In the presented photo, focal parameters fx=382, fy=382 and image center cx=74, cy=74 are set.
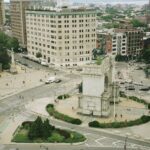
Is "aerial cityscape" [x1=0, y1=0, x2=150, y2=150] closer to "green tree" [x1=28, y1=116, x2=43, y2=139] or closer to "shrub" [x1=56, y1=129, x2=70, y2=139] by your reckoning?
"green tree" [x1=28, y1=116, x2=43, y2=139]

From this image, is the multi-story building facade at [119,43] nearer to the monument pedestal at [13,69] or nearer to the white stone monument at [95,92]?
the monument pedestal at [13,69]

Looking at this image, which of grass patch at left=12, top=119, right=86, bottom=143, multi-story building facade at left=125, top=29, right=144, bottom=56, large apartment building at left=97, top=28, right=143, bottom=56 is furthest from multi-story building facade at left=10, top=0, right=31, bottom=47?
grass patch at left=12, top=119, right=86, bottom=143

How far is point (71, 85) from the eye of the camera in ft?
405

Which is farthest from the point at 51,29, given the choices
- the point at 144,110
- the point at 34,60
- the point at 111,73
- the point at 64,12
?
the point at 144,110

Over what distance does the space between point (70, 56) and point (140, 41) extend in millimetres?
35411

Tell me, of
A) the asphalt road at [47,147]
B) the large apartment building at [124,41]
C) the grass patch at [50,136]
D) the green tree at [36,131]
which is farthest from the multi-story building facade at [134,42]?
the asphalt road at [47,147]

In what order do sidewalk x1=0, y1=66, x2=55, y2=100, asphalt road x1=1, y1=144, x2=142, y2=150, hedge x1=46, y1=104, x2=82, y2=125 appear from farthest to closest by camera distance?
sidewalk x1=0, y1=66, x2=55, y2=100, hedge x1=46, y1=104, x2=82, y2=125, asphalt road x1=1, y1=144, x2=142, y2=150

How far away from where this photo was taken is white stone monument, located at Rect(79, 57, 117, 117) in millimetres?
88062

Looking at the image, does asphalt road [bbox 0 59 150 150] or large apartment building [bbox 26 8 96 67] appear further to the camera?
large apartment building [bbox 26 8 96 67]

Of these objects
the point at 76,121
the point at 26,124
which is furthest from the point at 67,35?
the point at 26,124

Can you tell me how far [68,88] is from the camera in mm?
119625

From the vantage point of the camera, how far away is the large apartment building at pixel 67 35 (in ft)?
495

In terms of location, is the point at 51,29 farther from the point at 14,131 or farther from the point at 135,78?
the point at 14,131

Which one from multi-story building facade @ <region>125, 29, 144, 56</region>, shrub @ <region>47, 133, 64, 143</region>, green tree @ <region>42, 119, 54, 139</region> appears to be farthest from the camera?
multi-story building facade @ <region>125, 29, 144, 56</region>
